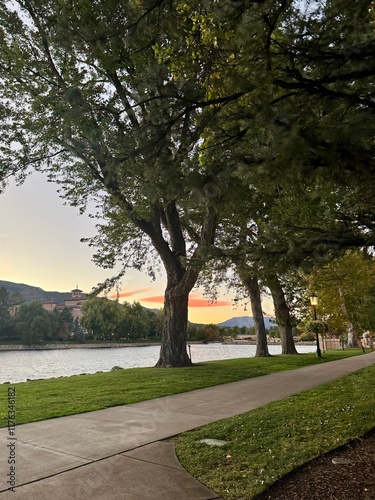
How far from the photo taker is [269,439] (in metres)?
4.76

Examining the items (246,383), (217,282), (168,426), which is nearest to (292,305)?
(217,282)

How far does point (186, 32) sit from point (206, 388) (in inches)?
291

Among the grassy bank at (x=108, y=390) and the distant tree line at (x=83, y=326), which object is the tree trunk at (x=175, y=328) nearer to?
the grassy bank at (x=108, y=390)

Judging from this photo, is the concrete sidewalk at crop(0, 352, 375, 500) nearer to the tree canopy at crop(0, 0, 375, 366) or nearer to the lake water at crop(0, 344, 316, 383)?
the tree canopy at crop(0, 0, 375, 366)

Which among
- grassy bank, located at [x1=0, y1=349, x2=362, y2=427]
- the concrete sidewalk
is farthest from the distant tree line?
the concrete sidewalk

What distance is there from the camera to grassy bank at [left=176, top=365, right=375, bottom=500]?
364cm

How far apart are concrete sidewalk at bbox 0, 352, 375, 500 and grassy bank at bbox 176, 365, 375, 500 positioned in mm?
230

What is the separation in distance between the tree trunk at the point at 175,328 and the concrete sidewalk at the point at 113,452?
21.0 feet

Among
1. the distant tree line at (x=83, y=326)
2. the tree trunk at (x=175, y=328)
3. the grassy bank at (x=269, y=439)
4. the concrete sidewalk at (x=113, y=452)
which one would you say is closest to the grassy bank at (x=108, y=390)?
the concrete sidewalk at (x=113, y=452)

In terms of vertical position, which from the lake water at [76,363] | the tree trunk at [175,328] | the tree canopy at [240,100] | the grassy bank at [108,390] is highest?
the tree canopy at [240,100]

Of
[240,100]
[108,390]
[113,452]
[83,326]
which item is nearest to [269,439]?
[113,452]

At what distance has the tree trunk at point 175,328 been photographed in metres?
14.1

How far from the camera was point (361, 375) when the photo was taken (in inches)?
435

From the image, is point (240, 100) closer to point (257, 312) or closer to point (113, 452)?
point (113, 452)
